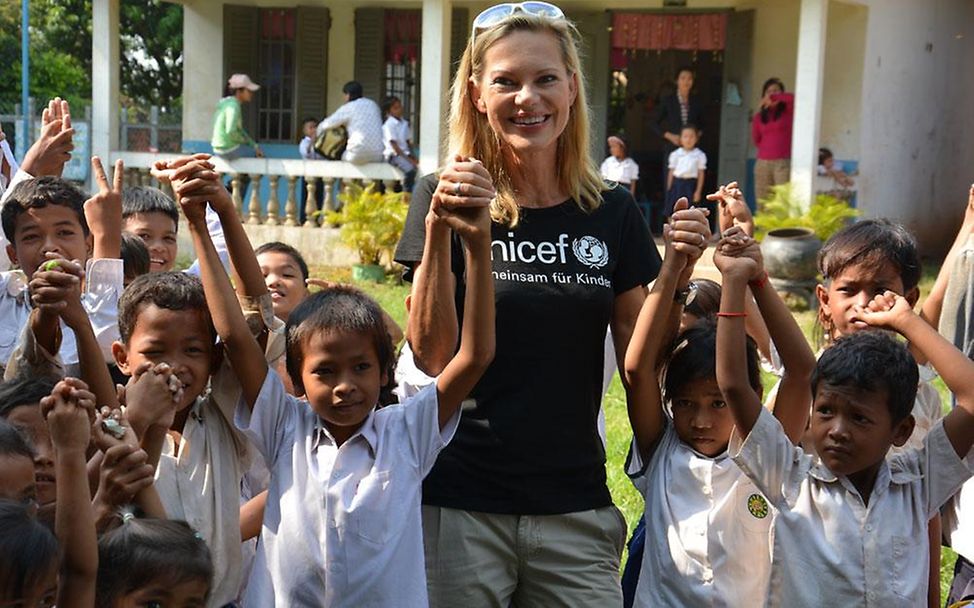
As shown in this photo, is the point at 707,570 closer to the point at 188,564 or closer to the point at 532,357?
the point at 532,357

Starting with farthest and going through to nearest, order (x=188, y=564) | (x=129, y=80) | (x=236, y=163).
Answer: (x=129, y=80), (x=236, y=163), (x=188, y=564)

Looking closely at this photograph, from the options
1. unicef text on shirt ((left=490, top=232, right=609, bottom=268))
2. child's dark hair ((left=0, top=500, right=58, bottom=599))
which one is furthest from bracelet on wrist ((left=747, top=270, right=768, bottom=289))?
child's dark hair ((left=0, top=500, right=58, bottom=599))

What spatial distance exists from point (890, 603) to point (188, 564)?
1.50 metres

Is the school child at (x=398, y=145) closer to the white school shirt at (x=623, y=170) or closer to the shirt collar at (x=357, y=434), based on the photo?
the white school shirt at (x=623, y=170)

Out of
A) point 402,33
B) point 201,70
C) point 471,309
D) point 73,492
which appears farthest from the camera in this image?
point 201,70

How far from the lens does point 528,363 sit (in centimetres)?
292

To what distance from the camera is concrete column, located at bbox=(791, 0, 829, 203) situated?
42.8ft

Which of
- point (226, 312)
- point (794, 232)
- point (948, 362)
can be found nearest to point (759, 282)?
point (948, 362)

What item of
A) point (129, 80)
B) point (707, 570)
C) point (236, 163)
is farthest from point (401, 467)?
point (129, 80)

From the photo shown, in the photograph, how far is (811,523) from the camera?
297cm

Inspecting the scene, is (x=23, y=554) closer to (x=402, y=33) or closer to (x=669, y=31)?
(x=669, y=31)

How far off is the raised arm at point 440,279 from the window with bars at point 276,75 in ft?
45.0

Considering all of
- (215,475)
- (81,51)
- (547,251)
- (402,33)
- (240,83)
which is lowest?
(215,475)

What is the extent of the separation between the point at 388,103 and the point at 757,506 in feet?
40.8
